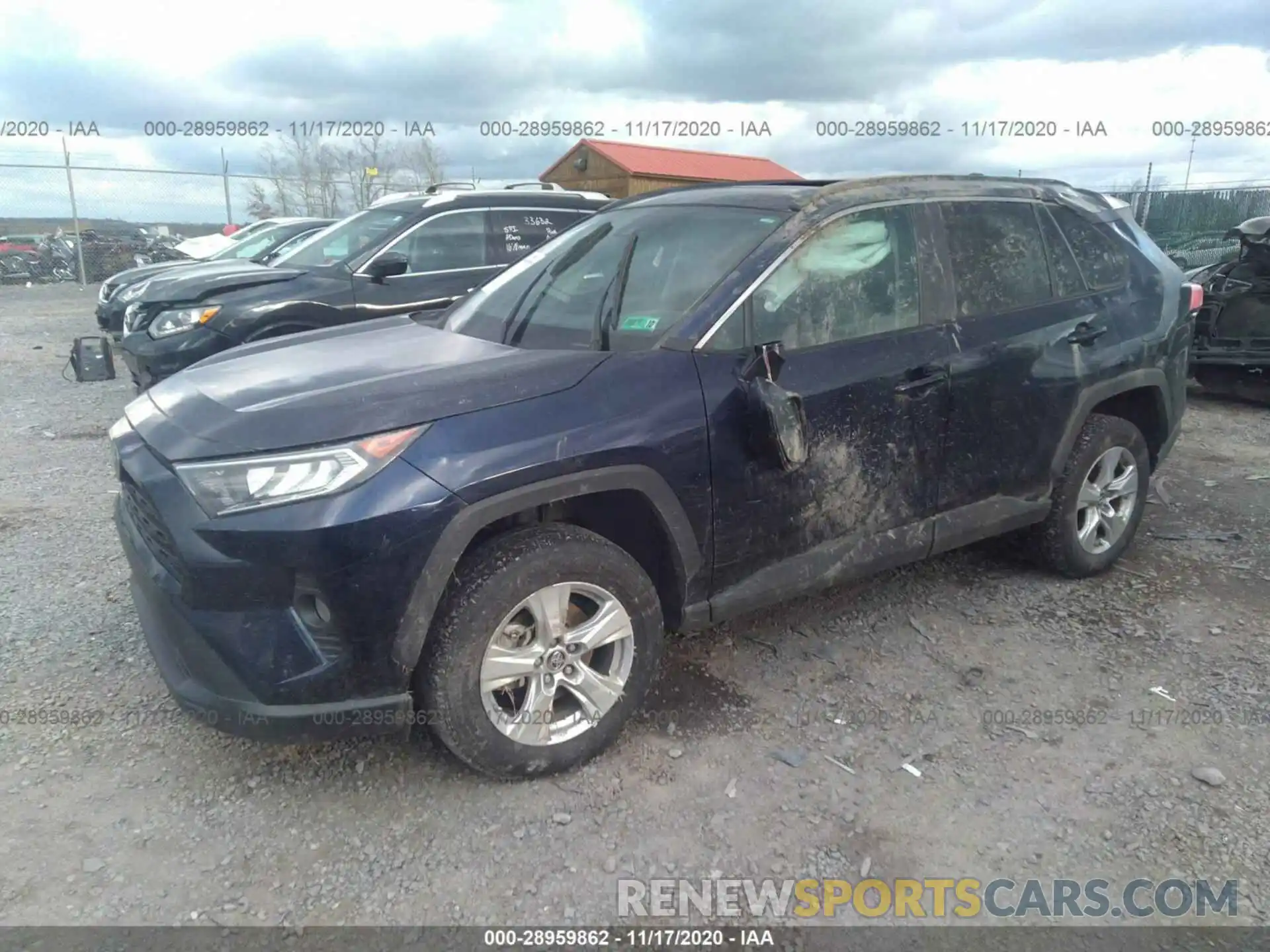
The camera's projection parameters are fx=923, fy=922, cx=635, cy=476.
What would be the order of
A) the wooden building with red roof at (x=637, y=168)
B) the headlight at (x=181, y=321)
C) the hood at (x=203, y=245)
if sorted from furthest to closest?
1. the wooden building with red roof at (x=637, y=168)
2. the hood at (x=203, y=245)
3. the headlight at (x=181, y=321)

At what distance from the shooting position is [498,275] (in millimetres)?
4199

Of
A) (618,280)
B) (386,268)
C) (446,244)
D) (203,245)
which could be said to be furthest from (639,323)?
(203,245)

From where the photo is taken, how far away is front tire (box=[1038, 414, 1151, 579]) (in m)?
4.19

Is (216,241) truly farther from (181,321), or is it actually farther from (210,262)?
(181,321)

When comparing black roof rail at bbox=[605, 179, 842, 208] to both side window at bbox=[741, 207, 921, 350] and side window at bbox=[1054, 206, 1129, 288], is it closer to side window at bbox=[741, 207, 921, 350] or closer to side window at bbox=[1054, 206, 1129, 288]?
side window at bbox=[741, 207, 921, 350]

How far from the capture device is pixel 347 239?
7.44 meters

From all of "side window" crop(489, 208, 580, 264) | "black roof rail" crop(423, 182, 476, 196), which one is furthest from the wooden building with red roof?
"side window" crop(489, 208, 580, 264)

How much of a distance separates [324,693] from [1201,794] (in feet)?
8.86

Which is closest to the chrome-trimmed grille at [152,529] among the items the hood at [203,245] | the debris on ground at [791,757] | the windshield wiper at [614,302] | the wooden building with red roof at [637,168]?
the windshield wiper at [614,302]

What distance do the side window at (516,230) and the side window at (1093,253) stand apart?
4157mm

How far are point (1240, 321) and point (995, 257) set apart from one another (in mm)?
5617

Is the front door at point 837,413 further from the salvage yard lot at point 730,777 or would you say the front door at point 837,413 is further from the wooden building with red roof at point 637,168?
the wooden building with red roof at point 637,168

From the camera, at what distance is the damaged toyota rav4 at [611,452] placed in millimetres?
2549

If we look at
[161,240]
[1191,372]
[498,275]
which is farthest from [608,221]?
[161,240]
